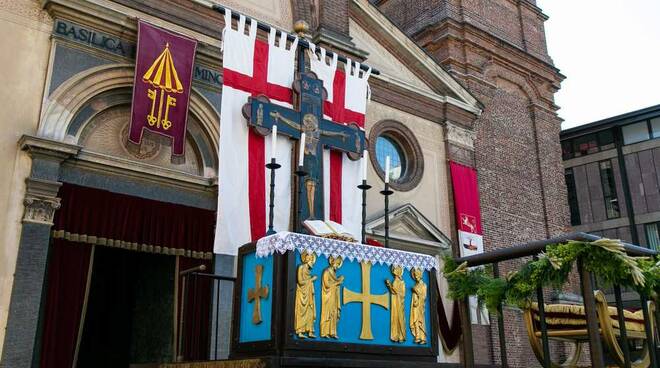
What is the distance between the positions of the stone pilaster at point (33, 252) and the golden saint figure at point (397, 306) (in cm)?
447

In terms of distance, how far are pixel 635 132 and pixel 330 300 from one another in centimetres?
2597

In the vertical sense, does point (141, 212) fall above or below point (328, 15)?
below

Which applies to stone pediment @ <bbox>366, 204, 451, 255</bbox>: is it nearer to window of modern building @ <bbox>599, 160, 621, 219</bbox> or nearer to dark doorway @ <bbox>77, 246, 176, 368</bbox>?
dark doorway @ <bbox>77, 246, 176, 368</bbox>

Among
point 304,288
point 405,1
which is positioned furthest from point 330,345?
point 405,1

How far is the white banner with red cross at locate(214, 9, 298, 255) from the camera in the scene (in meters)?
8.64

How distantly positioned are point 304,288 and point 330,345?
0.56 meters

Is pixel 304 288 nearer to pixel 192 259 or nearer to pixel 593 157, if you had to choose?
pixel 192 259

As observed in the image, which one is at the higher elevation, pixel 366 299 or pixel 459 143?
pixel 459 143

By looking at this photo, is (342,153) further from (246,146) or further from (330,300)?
(330,300)

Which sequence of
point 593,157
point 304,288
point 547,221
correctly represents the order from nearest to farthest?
point 304,288 < point 547,221 < point 593,157

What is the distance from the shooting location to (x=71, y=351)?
8.05m

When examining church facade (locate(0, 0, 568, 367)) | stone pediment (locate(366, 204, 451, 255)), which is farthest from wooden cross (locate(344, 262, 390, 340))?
stone pediment (locate(366, 204, 451, 255))

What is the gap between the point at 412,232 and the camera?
12.6 metres

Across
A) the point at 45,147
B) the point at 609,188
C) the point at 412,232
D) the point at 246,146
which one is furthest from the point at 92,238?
the point at 609,188
